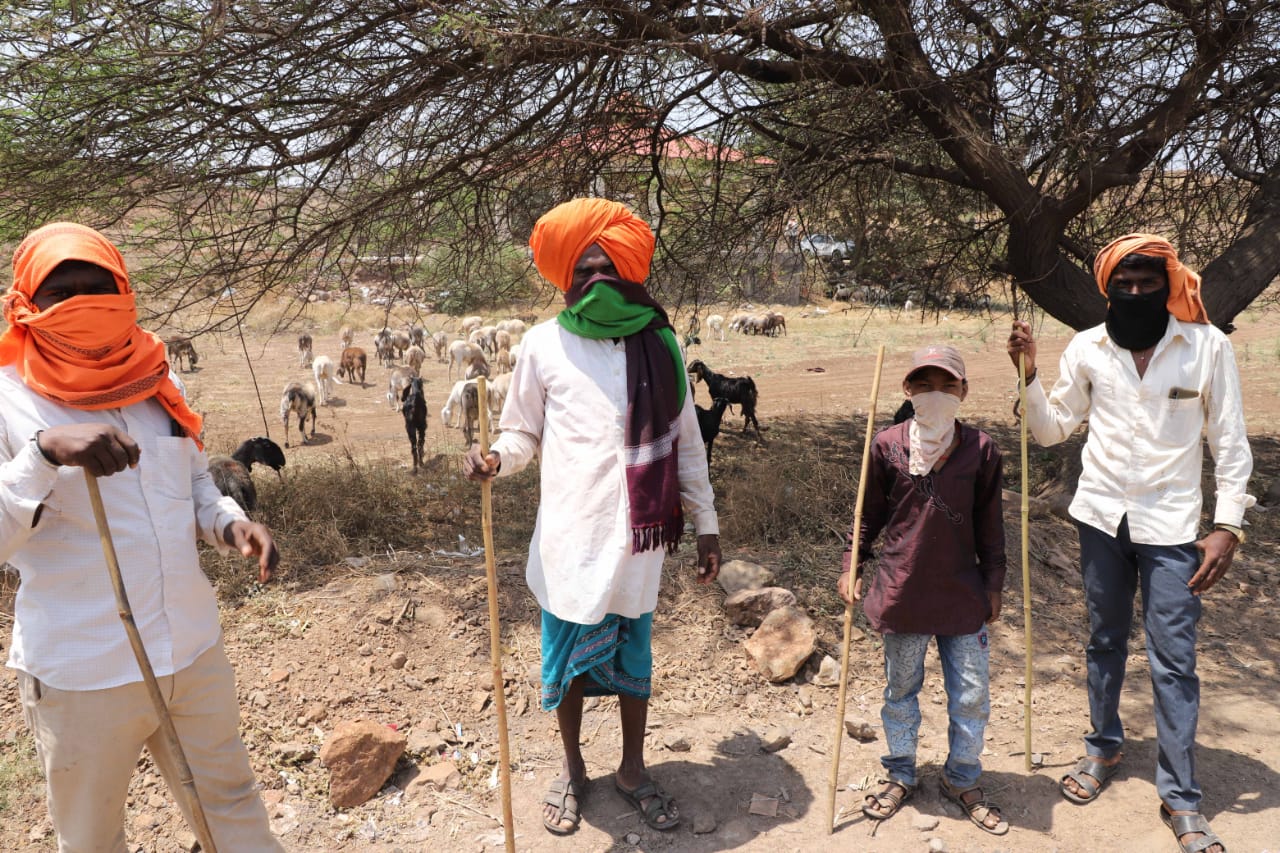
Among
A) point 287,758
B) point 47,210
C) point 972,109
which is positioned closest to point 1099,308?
point 972,109

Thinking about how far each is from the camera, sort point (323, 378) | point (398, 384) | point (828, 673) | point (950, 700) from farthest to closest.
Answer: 1. point (323, 378)
2. point (398, 384)
3. point (828, 673)
4. point (950, 700)

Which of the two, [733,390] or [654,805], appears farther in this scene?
[733,390]

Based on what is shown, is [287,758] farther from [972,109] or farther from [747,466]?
[972,109]

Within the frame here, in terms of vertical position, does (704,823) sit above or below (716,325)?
below

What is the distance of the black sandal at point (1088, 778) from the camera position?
3.21 metres

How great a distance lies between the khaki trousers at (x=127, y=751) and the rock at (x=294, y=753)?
129 cm

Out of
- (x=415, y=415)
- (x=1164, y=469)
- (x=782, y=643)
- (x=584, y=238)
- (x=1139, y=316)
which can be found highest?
(x=584, y=238)

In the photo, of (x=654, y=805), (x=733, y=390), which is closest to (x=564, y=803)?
(x=654, y=805)

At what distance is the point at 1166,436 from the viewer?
2963 mm

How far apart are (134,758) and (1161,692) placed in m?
3.10

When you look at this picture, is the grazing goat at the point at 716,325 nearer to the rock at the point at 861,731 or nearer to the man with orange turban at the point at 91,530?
the rock at the point at 861,731

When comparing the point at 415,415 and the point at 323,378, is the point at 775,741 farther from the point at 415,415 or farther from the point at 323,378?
the point at 323,378

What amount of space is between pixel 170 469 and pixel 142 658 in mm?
476

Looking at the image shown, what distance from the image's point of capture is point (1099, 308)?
6246 mm
